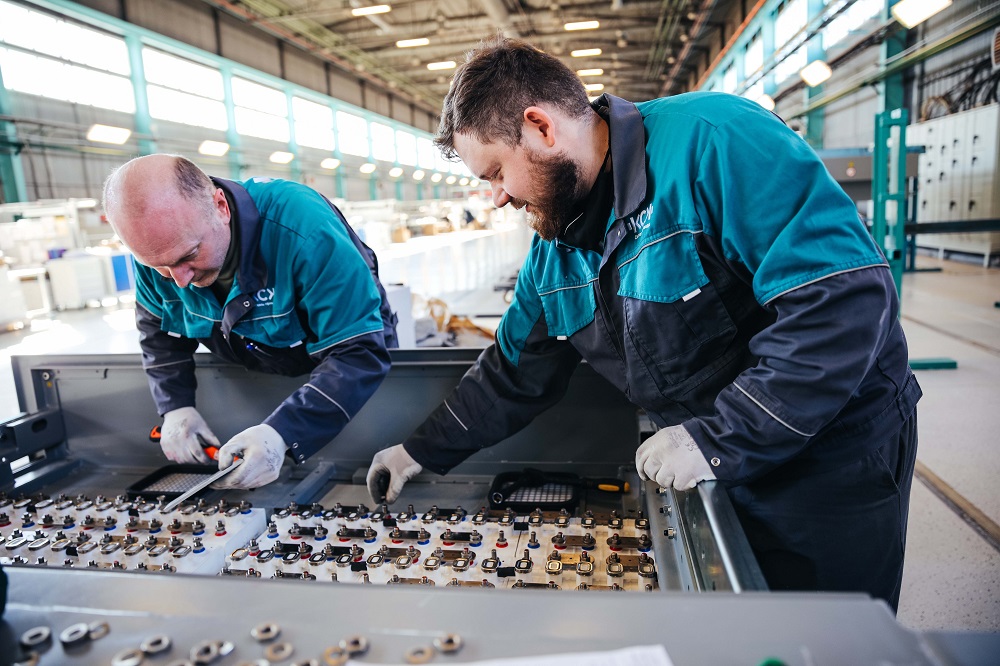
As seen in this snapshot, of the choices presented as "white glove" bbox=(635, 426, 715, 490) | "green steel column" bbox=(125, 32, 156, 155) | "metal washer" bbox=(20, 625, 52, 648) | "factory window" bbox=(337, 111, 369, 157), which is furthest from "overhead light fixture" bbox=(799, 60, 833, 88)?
"factory window" bbox=(337, 111, 369, 157)

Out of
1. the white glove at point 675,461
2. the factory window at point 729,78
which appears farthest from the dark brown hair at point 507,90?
the factory window at point 729,78

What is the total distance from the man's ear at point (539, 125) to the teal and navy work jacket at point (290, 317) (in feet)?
2.17

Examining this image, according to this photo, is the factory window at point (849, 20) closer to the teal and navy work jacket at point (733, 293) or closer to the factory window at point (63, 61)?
the teal and navy work jacket at point (733, 293)

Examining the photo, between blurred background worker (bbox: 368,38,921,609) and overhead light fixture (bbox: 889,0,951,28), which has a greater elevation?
overhead light fixture (bbox: 889,0,951,28)

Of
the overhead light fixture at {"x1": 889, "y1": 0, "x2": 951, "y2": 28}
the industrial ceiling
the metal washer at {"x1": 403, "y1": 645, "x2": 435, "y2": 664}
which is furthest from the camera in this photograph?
the industrial ceiling

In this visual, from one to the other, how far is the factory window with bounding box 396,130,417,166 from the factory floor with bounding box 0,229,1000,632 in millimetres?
15838

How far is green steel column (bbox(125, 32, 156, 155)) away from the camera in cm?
1142

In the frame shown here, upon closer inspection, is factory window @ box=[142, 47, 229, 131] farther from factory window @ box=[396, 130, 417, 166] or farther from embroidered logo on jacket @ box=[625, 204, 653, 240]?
embroidered logo on jacket @ box=[625, 204, 653, 240]

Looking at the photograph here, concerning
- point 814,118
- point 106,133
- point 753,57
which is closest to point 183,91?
point 106,133

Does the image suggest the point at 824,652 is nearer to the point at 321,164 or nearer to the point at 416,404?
the point at 416,404

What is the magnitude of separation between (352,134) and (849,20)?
14.5 m

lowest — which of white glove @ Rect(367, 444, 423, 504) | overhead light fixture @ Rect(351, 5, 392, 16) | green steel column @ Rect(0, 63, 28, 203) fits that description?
white glove @ Rect(367, 444, 423, 504)

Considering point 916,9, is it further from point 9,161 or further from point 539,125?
point 9,161

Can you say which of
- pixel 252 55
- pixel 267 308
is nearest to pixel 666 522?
pixel 267 308
